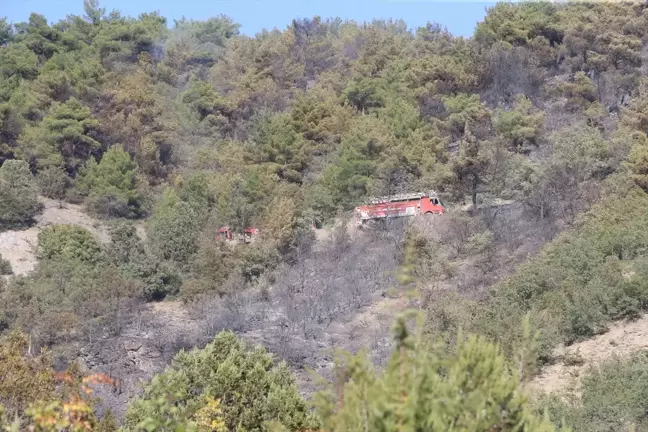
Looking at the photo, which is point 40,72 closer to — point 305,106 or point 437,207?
point 305,106

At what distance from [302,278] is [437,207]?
517 centimetres

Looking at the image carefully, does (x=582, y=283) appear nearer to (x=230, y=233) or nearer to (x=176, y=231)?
(x=230, y=233)

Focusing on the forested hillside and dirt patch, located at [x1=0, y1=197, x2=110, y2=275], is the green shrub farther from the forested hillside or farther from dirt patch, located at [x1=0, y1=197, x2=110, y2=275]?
dirt patch, located at [x1=0, y1=197, x2=110, y2=275]

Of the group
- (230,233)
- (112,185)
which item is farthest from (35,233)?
(230,233)

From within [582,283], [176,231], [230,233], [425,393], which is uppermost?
[176,231]

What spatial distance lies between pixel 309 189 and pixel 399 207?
172 inches

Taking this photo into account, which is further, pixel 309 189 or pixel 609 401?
pixel 309 189

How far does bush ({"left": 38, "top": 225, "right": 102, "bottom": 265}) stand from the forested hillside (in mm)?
105

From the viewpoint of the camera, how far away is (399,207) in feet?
96.1

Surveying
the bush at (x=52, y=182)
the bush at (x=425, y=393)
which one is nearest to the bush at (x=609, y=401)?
the bush at (x=425, y=393)

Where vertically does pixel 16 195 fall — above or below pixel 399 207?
above

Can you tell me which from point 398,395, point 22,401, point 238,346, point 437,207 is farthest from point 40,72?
point 398,395

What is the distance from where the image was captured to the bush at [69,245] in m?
29.6

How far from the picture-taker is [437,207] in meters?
28.1
